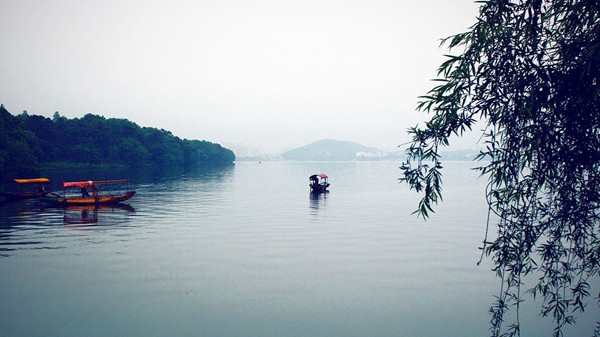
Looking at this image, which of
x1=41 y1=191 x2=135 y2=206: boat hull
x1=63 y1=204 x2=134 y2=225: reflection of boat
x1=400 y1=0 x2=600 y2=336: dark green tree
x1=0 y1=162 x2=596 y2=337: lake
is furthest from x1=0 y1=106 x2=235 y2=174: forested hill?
x1=400 y1=0 x2=600 y2=336: dark green tree

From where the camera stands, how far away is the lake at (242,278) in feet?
60.7

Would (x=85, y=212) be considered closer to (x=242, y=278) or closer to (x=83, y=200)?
(x=83, y=200)

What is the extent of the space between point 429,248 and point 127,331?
23673 millimetres

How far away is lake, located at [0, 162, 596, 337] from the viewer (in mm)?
18500

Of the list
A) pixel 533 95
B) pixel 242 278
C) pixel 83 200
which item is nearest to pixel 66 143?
pixel 83 200

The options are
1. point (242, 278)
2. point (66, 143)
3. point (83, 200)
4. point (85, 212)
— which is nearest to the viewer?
point (242, 278)

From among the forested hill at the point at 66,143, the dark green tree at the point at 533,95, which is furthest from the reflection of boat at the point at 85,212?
the forested hill at the point at 66,143

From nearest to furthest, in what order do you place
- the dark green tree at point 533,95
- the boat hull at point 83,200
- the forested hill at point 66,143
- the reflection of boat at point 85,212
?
the dark green tree at point 533,95 < the reflection of boat at point 85,212 < the boat hull at point 83,200 < the forested hill at point 66,143

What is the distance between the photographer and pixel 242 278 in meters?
24.7

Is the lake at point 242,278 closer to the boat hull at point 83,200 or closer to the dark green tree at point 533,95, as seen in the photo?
the boat hull at point 83,200

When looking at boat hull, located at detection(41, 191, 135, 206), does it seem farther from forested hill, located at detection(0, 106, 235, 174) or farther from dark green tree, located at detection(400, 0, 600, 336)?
forested hill, located at detection(0, 106, 235, 174)

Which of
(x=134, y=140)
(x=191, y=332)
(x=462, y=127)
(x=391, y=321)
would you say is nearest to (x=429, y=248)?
(x=391, y=321)

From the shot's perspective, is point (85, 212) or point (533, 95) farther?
point (85, 212)

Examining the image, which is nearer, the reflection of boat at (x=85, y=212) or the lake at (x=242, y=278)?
the lake at (x=242, y=278)
